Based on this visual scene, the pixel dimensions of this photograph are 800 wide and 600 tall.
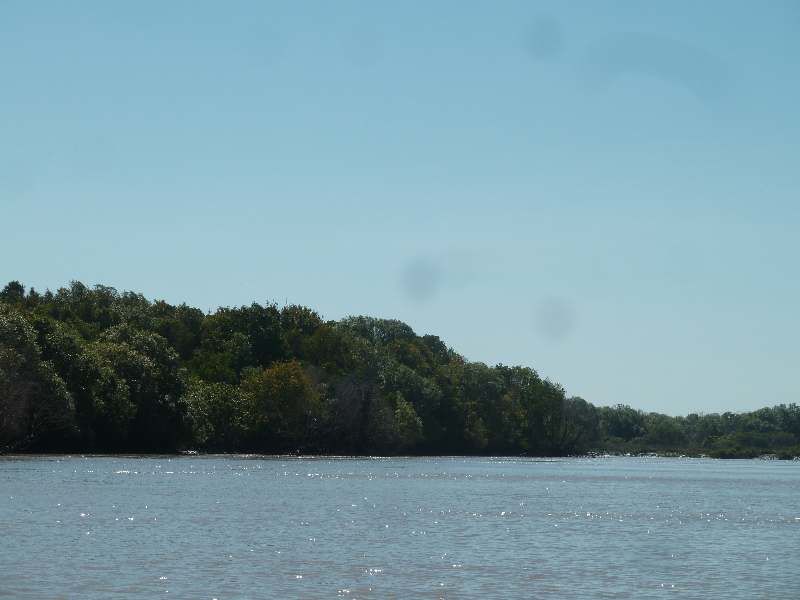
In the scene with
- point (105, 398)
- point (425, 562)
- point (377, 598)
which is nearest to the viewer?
point (377, 598)

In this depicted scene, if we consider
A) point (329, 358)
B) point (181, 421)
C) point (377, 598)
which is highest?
point (329, 358)

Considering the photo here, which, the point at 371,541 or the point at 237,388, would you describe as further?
the point at 237,388

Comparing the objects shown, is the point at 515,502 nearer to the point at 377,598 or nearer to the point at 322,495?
the point at 322,495

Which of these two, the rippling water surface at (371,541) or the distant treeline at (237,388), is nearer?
the rippling water surface at (371,541)

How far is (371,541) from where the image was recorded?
40.1 metres

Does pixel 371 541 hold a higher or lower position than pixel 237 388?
lower

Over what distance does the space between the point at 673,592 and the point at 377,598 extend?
26.7ft

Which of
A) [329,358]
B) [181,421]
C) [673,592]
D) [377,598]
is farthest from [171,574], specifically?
[329,358]

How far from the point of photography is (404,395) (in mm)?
159000

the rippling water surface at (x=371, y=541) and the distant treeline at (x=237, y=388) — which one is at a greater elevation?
the distant treeline at (x=237, y=388)

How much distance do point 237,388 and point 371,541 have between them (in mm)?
92964

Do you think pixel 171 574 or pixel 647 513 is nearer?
pixel 171 574

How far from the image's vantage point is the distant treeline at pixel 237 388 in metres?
95.2

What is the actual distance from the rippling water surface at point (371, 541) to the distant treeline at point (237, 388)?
2217cm
